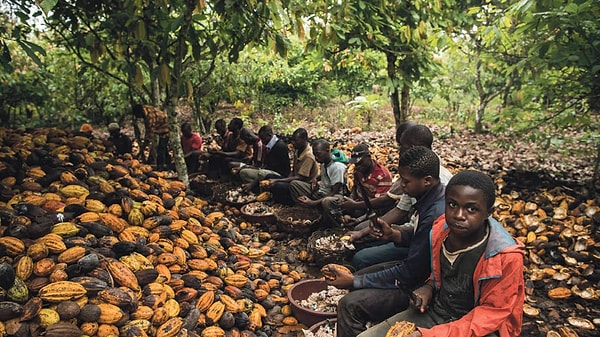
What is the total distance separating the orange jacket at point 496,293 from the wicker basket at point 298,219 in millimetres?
2549

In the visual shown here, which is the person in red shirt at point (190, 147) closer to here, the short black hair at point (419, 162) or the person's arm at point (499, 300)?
the short black hair at point (419, 162)

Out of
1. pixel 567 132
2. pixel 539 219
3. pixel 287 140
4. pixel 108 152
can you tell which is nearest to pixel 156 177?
pixel 108 152

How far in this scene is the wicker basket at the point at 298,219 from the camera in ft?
14.1

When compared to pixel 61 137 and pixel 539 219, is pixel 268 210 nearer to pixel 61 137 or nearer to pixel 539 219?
pixel 61 137

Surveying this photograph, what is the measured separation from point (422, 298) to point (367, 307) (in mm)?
393

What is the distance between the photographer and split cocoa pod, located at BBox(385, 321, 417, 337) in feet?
6.03

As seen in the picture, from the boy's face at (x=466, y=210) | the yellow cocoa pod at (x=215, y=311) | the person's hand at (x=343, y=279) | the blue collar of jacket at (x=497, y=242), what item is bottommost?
the yellow cocoa pod at (x=215, y=311)

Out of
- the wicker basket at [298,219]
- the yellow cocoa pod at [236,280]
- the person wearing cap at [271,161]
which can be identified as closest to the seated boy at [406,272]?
the yellow cocoa pod at [236,280]

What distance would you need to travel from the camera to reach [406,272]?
2.27 m

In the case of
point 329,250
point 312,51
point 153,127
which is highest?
point 312,51

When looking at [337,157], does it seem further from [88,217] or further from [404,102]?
[88,217]

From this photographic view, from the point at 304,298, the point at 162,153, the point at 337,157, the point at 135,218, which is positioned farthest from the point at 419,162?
the point at 162,153

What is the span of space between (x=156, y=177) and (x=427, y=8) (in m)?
3.75

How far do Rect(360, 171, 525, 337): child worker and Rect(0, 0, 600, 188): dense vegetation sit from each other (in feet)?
5.59
